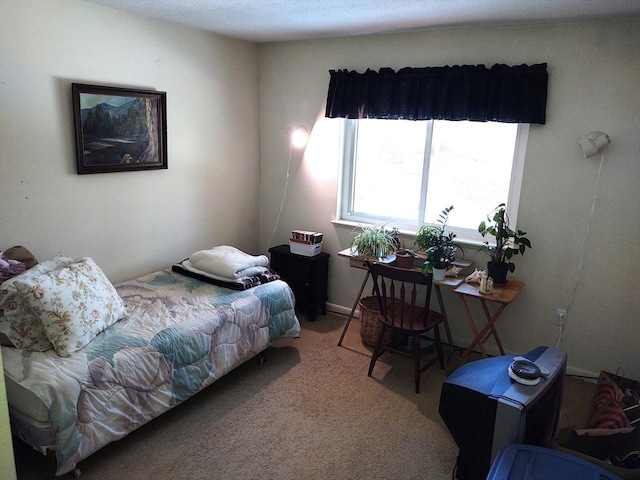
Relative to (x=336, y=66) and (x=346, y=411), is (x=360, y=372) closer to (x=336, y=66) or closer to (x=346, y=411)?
(x=346, y=411)

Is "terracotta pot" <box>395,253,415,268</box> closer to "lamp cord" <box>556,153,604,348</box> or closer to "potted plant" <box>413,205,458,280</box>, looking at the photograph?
"potted plant" <box>413,205,458,280</box>

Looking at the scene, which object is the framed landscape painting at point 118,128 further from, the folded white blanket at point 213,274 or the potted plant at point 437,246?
the potted plant at point 437,246

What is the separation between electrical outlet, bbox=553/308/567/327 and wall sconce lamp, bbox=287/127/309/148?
2352mm

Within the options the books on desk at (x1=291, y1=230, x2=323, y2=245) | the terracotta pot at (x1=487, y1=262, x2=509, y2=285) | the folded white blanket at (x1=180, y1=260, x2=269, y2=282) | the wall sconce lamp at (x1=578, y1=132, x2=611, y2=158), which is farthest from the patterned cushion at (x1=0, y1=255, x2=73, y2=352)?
the wall sconce lamp at (x1=578, y1=132, x2=611, y2=158)

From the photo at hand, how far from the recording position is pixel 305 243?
3801 millimetres

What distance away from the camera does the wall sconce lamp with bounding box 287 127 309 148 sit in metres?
3.95

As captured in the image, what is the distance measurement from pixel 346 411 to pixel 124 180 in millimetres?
2099

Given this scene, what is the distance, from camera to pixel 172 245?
3.58m

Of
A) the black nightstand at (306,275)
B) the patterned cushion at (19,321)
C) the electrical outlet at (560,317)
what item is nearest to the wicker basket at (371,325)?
the black nightstand at (306,275)

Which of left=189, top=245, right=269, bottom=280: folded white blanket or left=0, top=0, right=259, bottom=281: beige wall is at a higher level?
left=0, top=0, right=259, bottom=281: beige wall

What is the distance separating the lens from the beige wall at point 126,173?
8.42 feet

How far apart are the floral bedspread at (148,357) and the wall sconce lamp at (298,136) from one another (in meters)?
1.34

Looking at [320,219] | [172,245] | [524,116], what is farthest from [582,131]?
[172,245]

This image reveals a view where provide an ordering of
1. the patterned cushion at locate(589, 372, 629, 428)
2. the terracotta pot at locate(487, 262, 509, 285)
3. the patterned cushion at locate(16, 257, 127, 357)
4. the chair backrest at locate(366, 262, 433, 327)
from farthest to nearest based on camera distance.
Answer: the terracotta pot at locate(487, 262, 509, 285) < the chair backrest at locate(366, 262, 433, 327) < the patterned cushion at locate(589, 372, 629, 428) < the patterned cushion at locate(16, 257, 127, 357)
